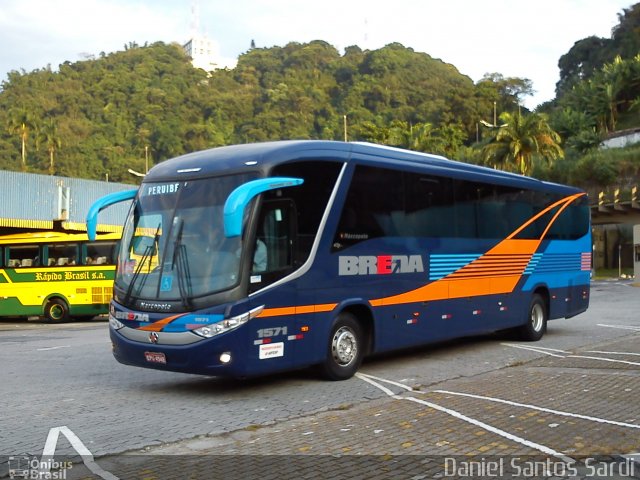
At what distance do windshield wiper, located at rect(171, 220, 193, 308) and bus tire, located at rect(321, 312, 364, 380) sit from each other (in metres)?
2.17

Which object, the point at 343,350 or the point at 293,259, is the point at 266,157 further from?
the point at 343,350

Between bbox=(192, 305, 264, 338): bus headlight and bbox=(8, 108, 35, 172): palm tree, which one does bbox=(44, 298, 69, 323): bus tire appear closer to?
bbox=(192, 305, 264, 338): bus headlight

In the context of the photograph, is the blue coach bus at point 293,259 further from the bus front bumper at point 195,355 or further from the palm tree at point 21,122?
the palm tree at point 21,122

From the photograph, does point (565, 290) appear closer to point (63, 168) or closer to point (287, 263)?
point (287, 263)

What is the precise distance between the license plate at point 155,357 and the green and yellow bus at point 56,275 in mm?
15713

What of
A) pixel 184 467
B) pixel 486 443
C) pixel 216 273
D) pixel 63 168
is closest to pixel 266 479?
pixel 184 467

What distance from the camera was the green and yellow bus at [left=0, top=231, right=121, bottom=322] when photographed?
79.6 feet

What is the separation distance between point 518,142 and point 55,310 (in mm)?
36983

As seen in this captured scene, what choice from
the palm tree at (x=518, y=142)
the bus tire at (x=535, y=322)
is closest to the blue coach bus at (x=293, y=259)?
the bus tire at (x=535, y=322)

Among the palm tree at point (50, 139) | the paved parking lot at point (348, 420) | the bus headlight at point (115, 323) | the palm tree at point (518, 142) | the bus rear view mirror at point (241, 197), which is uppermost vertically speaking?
the palm tree at point (50, 139)

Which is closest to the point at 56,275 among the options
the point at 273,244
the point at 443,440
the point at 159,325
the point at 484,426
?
the point at 159,325

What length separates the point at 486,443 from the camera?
6.74 metres

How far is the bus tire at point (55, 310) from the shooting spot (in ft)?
81.3

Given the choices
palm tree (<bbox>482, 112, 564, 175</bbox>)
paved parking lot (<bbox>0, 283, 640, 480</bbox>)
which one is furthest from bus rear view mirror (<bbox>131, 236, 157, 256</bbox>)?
palm tree (<bbox>482, 112, 564, 175</bbox>)
